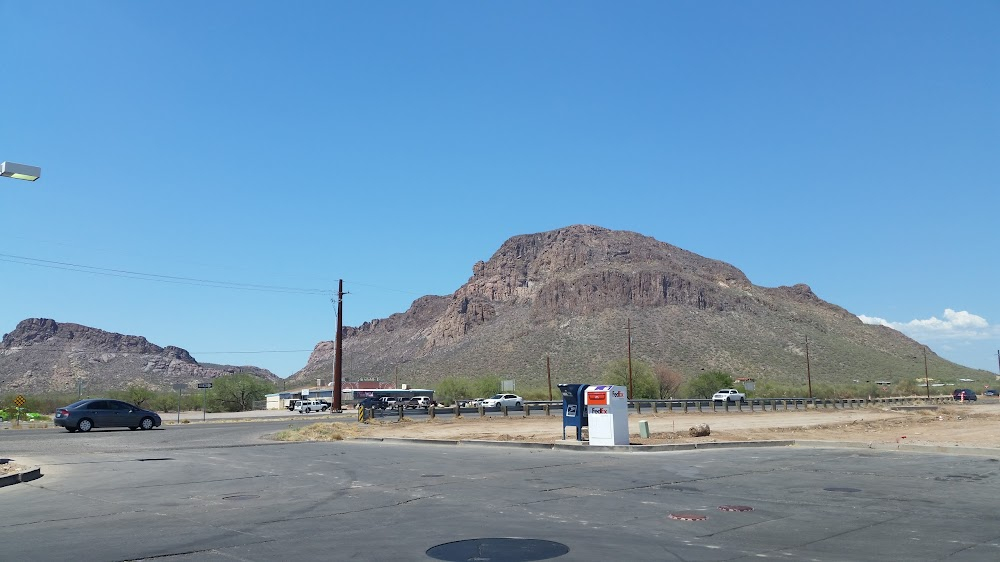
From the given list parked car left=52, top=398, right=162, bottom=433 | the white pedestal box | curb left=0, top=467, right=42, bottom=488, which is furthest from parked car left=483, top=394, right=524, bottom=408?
curb left=0, top=467, right=42, bottom=488

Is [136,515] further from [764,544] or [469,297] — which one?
[469,297]

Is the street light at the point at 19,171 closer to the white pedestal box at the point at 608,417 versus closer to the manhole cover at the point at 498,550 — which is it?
the manhole cover at the point at 498,550

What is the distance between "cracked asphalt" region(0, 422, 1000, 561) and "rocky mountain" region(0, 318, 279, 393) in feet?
376

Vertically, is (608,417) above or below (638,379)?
below

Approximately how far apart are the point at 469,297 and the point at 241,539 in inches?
7274

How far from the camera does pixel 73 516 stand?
37.8ft

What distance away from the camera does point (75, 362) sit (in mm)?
155750

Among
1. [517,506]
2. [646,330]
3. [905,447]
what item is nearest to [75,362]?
[646,330]

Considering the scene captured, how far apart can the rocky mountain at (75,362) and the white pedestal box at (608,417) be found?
11100 cm

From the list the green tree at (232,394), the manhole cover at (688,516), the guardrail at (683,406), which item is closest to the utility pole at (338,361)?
the guardrail at (683,406)

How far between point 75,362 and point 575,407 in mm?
155705

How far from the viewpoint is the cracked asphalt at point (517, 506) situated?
8.84 meters

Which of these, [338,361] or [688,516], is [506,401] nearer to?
[338,361]

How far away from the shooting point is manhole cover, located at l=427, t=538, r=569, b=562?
8.27 meters
